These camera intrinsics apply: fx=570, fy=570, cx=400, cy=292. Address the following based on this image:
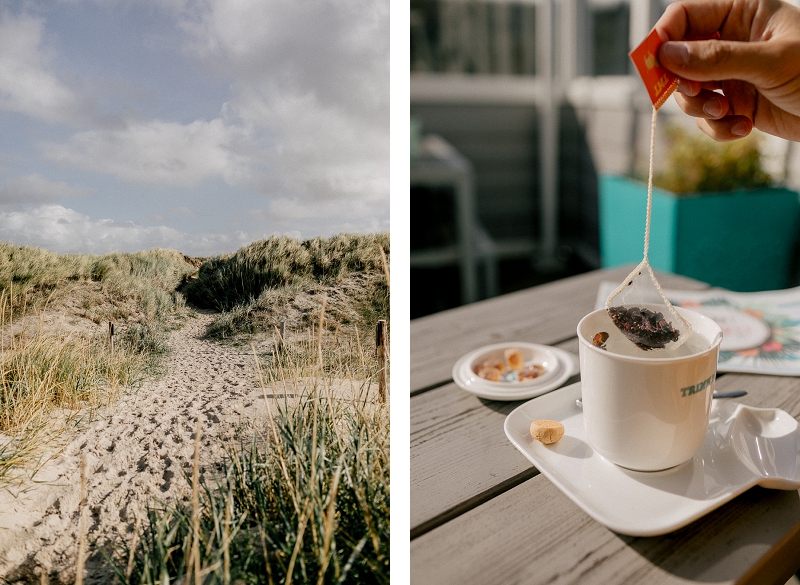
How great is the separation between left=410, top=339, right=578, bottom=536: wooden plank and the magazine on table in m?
0.25

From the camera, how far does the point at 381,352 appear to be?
54 centimetres

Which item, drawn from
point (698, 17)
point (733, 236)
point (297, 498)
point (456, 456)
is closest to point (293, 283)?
→ point (297, 498)

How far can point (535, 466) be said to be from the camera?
59 cm

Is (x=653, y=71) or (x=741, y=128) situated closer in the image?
(x=653, y=71)

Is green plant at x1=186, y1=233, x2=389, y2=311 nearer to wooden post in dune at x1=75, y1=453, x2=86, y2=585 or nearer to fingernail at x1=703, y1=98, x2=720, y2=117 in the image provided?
wooden post in dune at x1=75, y1=453, x2=86, y2=585

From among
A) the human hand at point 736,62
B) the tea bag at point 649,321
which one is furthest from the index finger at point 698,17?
the tea bag at point 649,321

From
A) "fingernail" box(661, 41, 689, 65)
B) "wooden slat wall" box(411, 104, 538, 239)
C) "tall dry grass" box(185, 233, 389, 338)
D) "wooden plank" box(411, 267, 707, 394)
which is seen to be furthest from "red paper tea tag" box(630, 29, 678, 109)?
"wooden slat wall" box(411, 104, 538, 239)

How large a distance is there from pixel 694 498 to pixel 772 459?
12 cm

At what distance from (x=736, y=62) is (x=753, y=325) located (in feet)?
1.42

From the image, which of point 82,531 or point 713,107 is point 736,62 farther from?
point 82,531

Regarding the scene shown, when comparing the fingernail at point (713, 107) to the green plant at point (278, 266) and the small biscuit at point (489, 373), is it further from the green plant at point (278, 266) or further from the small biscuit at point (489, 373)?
the green plant at point (278, 266)

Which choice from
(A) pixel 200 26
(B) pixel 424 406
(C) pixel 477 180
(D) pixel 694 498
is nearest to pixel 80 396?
(A) pixel 200 26

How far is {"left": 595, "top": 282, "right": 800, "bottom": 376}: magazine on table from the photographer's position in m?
0.79

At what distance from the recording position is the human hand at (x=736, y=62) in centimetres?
65
